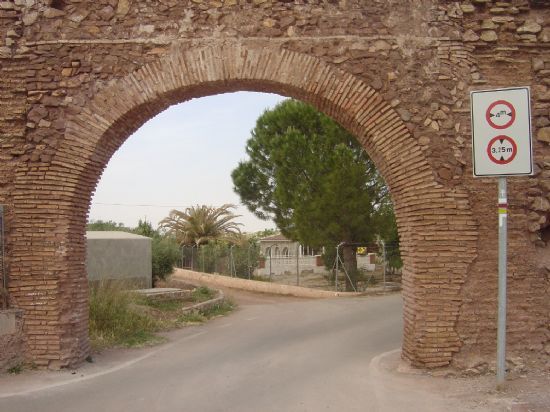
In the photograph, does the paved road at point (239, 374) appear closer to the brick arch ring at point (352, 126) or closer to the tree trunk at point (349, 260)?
the brick arch ring at point (352, 126)

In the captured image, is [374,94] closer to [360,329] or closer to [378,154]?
[378,154]

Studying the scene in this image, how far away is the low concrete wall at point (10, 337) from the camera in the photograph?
6.29 meters

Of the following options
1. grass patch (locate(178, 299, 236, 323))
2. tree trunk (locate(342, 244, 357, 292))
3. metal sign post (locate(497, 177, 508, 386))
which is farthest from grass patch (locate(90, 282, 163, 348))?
tree trunk (locate(342, 244, 357, 292))

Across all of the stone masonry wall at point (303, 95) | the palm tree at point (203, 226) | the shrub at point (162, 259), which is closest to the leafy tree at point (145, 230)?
the palm tree at point (203, 226)

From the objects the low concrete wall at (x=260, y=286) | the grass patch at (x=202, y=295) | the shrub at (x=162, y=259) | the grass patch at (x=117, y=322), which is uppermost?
the shrub at (x=162, y=259)

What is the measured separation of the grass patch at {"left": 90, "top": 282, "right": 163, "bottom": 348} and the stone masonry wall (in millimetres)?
1713

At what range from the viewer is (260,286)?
19328 millimetres

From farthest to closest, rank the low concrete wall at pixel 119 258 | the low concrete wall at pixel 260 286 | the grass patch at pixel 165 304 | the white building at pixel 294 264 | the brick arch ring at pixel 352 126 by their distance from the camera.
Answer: the white building at pixel 294 264
the low concrete wall at pixel 260 286
the low concrete wall at pixel 119 258
the grass patch at pixel 165 304
the brick arch ring at pixel 352 126

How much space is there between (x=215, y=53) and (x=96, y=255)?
9.19 metres

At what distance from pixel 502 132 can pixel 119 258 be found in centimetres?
1179

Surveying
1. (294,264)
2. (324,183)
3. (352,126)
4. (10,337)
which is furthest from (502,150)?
(294,264)

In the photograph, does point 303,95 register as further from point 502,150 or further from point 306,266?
point 306,266

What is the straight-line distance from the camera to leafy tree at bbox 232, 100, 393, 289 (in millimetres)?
16922

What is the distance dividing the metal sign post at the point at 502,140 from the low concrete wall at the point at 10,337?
17.2 feet
